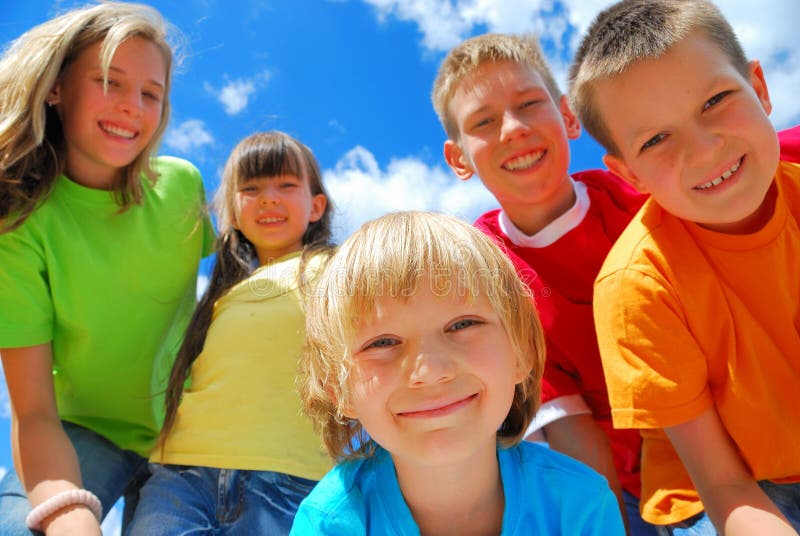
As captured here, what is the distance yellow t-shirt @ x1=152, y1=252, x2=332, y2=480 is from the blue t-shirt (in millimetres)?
541

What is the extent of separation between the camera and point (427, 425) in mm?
1820

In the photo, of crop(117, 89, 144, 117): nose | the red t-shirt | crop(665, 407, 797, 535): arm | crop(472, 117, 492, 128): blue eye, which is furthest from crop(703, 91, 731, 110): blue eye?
crop(117, 89, 144, 117): nose

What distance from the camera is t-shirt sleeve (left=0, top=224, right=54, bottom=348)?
2.76m

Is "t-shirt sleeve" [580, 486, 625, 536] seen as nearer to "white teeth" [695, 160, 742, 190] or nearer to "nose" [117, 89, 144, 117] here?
"white teeth" [695, 160, 742, 190]

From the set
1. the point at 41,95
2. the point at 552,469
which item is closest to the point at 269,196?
the point at 41,95

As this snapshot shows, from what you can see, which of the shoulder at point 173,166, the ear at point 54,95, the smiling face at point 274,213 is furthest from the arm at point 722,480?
the ear at point 54,95

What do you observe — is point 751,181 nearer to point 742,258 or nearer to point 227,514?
point 742,258

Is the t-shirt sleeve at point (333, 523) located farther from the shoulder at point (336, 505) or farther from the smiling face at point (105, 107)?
the smiling face at point (105, 107)

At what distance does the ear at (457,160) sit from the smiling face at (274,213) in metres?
0.79

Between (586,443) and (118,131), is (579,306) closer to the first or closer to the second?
(586,443)

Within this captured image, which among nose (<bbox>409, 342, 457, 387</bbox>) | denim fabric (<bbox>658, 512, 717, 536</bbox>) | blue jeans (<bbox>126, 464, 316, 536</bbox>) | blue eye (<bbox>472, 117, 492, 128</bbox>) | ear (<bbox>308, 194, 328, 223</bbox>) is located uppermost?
blue eye (<bbox>472, 117, 492, 128</bbox>)

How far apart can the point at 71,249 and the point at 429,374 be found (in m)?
2.06

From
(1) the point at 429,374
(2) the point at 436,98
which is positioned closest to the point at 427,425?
(1) the point at 429,374

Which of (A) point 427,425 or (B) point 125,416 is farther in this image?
(B) point 125,416
